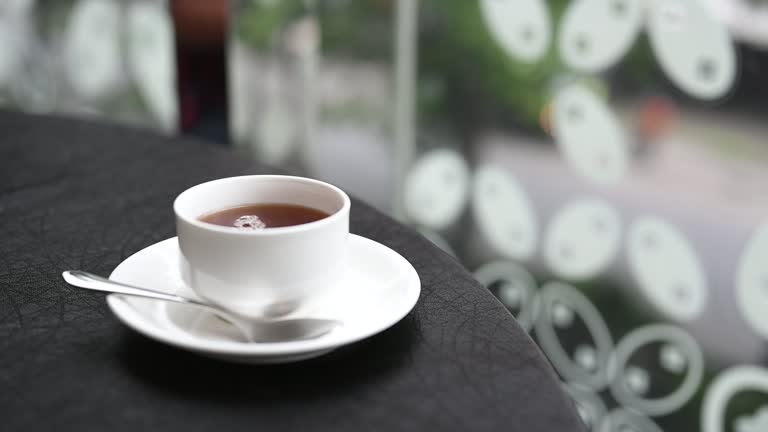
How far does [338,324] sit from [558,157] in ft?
3.79

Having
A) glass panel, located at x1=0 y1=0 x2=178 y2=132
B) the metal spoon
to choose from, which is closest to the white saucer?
the metal spoon

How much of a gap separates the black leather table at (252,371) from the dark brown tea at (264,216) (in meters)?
0.11

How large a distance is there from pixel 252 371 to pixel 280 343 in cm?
3

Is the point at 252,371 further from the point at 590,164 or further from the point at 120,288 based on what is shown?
the point at 590,164

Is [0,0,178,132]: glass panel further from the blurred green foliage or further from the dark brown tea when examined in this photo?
the dark brown tea

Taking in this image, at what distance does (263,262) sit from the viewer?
22.4 inches

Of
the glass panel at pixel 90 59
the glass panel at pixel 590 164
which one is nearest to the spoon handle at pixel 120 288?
the glass panel at pixel 590 164

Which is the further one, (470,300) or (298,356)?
(470,300)

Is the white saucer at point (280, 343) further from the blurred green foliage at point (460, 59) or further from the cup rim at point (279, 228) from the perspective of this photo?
the blurred green foliage at point (460, 59)

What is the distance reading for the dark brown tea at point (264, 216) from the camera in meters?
0.64

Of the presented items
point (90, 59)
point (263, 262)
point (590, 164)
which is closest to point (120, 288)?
point (263, 262)

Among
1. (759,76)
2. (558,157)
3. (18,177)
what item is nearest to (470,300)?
(18,177)

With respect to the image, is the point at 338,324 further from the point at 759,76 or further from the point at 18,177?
the point at 759,76

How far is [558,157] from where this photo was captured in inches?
65.0
